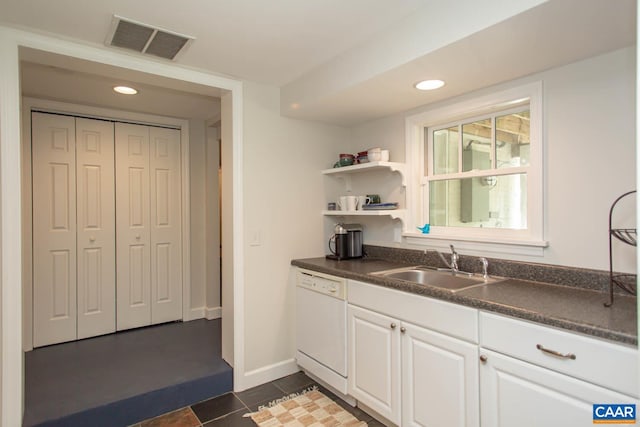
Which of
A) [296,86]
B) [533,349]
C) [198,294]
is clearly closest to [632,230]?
[533,349]

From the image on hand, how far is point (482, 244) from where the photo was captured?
2.24 meters

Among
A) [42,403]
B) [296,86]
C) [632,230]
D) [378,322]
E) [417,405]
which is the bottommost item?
[42,403]

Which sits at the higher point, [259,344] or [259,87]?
[259,87]

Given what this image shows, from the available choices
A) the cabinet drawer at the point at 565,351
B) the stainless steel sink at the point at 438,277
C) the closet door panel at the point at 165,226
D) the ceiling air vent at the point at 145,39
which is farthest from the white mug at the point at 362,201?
the closet door panel at the point at 165,226

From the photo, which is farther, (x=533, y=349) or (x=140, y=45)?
(x=140, y=45)

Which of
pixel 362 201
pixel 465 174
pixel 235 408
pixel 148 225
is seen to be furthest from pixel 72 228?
pixel 465 174

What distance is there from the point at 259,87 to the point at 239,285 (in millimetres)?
1467

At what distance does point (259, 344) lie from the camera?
8.96 feet

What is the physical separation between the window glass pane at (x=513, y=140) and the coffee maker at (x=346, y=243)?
3.78 ft

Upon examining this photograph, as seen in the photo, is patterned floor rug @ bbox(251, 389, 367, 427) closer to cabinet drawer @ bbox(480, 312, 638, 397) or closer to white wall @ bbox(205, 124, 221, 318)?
cabinet drawer @ bbox(480, 312, 638, 397)

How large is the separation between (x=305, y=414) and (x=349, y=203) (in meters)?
1.50

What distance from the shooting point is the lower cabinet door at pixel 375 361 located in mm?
2006

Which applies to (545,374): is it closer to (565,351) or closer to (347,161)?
(565,351)

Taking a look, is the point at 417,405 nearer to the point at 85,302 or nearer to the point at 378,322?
the point at 378,322
